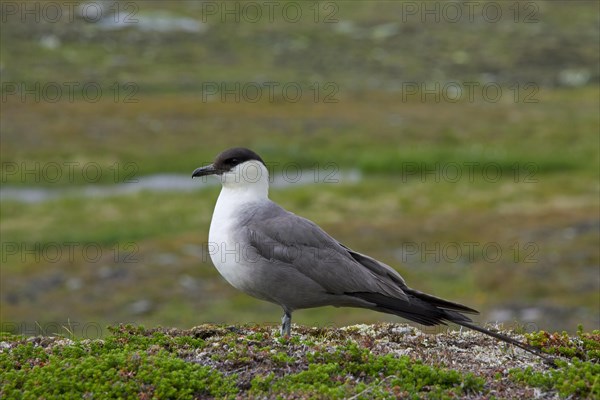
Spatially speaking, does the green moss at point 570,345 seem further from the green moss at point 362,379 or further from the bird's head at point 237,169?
the bird's head at point 237,169

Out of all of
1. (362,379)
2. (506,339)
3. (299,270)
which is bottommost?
(362,379)

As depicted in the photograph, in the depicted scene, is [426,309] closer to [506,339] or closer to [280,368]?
[506,339]

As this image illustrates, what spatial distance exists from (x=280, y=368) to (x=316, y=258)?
1.55 meters

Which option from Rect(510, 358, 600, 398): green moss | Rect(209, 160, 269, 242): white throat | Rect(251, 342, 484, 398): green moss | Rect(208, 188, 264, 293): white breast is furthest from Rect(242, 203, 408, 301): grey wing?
Rect(510, 358, 600, 398): green moss

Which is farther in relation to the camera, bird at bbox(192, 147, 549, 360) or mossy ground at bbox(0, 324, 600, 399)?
bird at bbox(192, 147, 549, 360)

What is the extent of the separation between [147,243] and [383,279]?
23179 mm

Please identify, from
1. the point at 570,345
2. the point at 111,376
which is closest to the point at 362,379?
the point at 111,376

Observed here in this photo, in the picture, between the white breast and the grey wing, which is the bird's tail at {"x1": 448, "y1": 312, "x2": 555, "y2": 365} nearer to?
the grey wing

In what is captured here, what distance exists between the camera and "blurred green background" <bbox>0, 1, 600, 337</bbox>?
87.7 ft

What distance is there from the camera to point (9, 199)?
41.3 m

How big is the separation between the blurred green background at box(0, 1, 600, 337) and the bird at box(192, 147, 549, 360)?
36.9 feet

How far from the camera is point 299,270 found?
9.65 m

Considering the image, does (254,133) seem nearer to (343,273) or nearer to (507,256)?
(507,256)

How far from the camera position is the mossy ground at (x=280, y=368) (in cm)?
809
